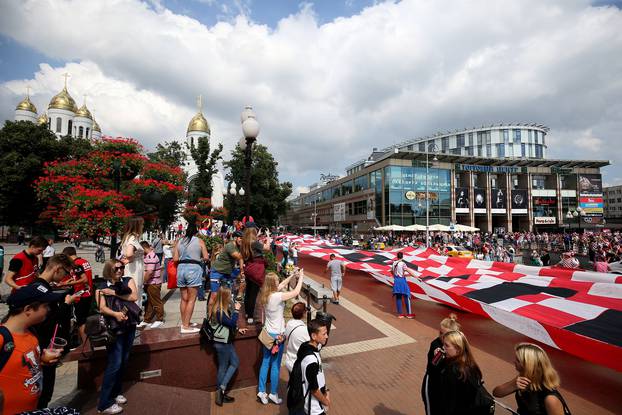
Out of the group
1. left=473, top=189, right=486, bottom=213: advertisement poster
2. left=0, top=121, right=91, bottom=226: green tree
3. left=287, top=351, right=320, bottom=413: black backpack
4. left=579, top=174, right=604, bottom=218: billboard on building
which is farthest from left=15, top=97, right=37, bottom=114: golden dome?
left=579, top=174, right=604, bottom=218: billboard on building

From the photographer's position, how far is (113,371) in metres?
3.23

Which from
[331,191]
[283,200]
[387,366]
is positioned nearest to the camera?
[387,366]

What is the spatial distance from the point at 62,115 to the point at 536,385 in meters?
72.7

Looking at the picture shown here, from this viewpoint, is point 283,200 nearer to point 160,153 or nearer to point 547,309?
point 160,153

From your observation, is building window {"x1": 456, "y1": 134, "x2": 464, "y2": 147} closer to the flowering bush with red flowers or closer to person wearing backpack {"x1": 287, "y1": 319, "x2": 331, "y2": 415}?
the flowering bush with red flowers

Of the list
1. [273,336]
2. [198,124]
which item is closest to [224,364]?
[273,336]

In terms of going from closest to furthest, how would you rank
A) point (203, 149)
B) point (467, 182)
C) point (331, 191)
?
point (203, 149) < point (467, 182) < point (331, 191)

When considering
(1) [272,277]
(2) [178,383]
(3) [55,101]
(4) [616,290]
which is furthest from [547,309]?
(3) [55,101]

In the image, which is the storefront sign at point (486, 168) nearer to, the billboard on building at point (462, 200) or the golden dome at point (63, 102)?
the billboard on building at point (462, 200)

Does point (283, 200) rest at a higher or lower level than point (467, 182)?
lower

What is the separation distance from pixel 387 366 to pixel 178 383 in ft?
12.1

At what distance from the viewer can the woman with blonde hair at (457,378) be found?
8.59 ft

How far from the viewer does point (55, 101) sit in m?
54.5

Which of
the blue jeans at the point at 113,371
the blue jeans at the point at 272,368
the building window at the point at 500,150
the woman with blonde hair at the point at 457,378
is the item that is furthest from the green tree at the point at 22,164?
the building window at the point at 500,150
